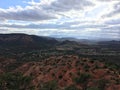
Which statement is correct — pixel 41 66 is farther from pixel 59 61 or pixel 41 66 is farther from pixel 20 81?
pixel 20 81

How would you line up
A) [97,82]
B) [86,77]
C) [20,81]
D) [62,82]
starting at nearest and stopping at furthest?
[97,82]
[86,77]
[62,82]
[20,81]

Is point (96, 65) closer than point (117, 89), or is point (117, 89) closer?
point (117, 89)

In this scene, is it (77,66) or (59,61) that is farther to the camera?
(59,61)

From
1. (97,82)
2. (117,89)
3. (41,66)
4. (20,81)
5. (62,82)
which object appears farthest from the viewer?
(41,66)

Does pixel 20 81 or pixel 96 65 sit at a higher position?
pixel 96 65

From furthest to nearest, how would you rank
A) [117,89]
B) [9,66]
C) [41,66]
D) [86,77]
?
1. [9,66]
2. [41,66]
3. [86,77]
4. [117,89]

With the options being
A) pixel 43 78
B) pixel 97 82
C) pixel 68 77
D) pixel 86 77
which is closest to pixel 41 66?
pixel 43 78

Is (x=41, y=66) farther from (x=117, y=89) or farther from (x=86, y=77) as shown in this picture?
(x=117, y=89)

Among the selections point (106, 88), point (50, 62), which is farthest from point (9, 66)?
point (106, 88)

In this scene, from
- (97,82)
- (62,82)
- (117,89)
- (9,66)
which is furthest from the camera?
(9,66)
